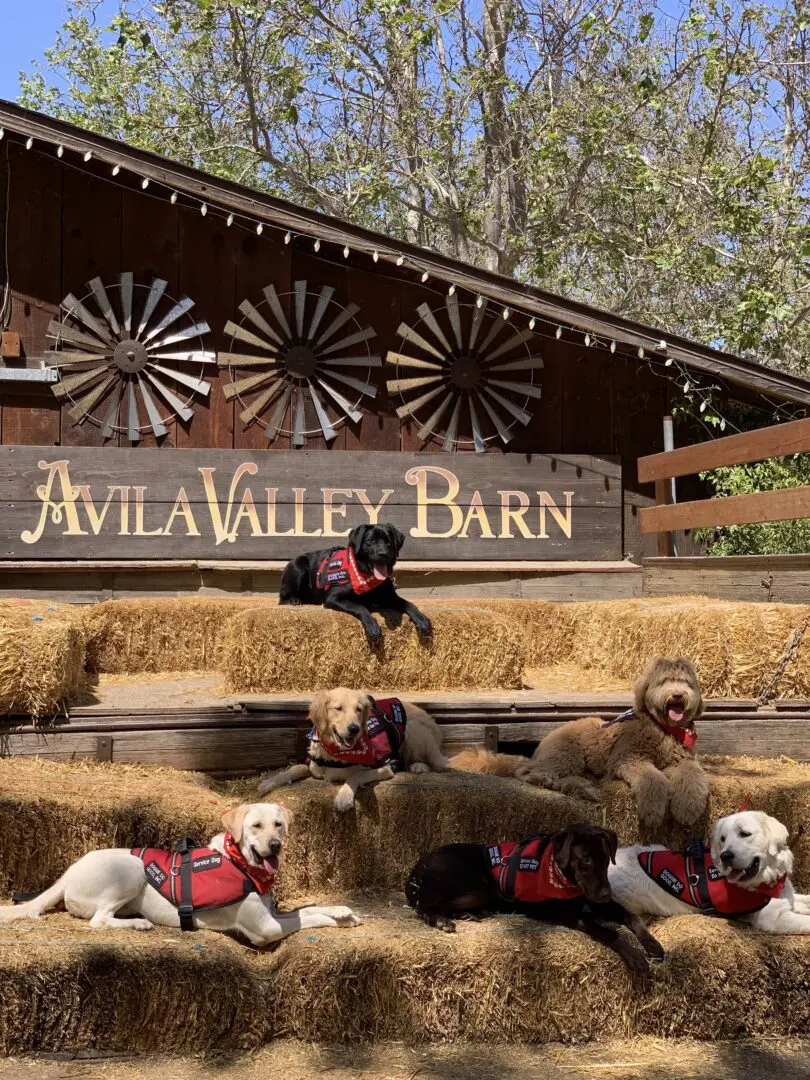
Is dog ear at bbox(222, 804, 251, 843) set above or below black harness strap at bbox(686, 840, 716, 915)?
above

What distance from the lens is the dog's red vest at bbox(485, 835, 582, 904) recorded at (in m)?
4.64

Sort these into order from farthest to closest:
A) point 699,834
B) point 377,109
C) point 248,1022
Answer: point 377,109, point 699,834, point 248,1022

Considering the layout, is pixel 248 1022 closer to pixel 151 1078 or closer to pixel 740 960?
pixel 151 1078

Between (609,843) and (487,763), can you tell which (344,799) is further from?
(609,843)

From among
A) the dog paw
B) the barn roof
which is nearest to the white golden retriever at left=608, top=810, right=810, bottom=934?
the dog paw

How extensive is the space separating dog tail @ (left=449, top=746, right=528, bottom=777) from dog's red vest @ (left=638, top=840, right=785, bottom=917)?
44.6 inches

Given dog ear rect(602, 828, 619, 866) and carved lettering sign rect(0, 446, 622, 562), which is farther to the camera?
carved lettering sign rect(0, 446, 622, 562)

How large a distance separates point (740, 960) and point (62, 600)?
6.75m

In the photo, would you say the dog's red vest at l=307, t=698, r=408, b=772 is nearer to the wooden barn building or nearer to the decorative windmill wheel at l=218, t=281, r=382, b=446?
the wooden barn building

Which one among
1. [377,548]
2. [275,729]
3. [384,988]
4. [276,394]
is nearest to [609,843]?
[384,988]

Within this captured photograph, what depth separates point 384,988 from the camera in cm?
428

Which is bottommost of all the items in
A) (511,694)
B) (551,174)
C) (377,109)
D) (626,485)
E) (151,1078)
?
(151,1078)

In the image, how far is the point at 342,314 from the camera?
1018 cm

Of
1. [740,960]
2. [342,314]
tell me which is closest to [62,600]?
[342,314]
